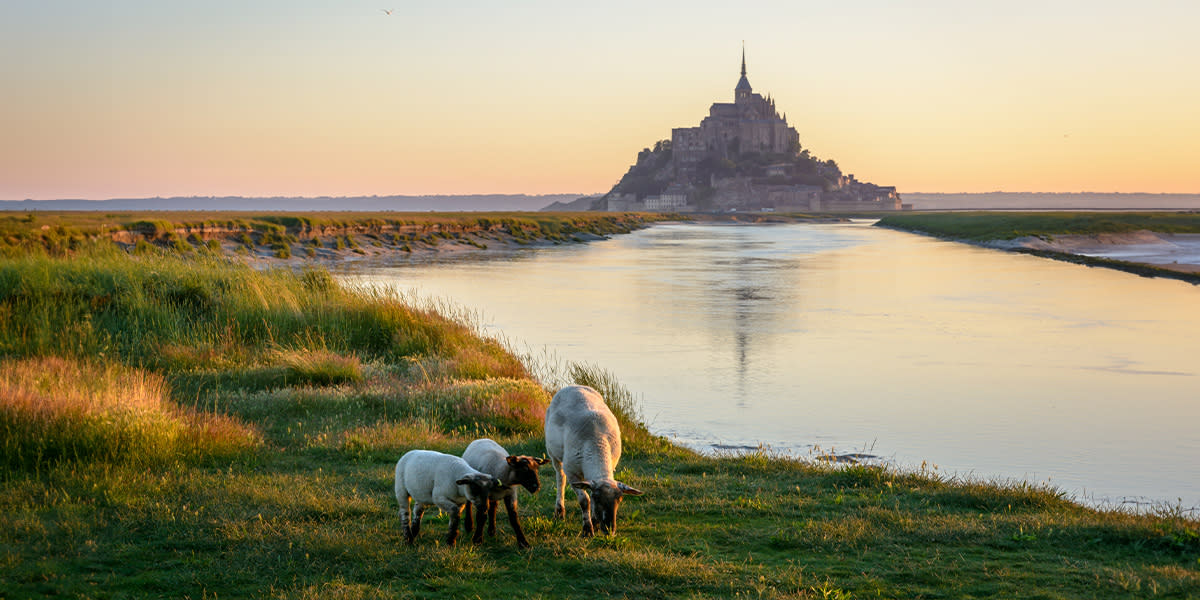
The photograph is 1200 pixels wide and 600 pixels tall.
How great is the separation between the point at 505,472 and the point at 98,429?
6.18 m

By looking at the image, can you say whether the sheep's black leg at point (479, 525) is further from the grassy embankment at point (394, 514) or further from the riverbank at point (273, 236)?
the riverbank at point (273, 236)

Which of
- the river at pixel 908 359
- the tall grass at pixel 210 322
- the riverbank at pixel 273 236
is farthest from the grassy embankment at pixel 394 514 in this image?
the riverbank at pixel 273 236

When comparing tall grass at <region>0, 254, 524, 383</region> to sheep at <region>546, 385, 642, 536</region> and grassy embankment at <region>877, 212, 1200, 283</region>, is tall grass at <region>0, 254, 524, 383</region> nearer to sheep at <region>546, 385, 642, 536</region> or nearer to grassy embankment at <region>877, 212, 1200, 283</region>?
sheep at <region>546, 385, 642, 536</region>

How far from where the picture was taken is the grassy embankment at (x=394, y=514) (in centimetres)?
779

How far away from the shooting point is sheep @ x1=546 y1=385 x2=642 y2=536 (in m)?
8.72

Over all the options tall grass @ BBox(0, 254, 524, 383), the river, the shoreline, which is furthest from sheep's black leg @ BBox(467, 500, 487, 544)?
the shoreline

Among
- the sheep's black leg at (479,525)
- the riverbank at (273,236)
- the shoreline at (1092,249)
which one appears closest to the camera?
the sheep's black leg at (479,525)

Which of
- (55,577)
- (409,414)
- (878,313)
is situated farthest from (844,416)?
(878,313)

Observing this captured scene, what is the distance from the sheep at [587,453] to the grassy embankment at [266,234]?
21.5 meters

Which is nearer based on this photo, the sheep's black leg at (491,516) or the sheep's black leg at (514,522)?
the sheep's black leg at (514,522)

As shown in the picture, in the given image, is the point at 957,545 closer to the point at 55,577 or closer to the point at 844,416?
the point at 55,577

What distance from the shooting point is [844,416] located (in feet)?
62.5

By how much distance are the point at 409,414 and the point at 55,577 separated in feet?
24.4

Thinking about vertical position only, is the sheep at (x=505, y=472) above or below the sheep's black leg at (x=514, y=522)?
above
